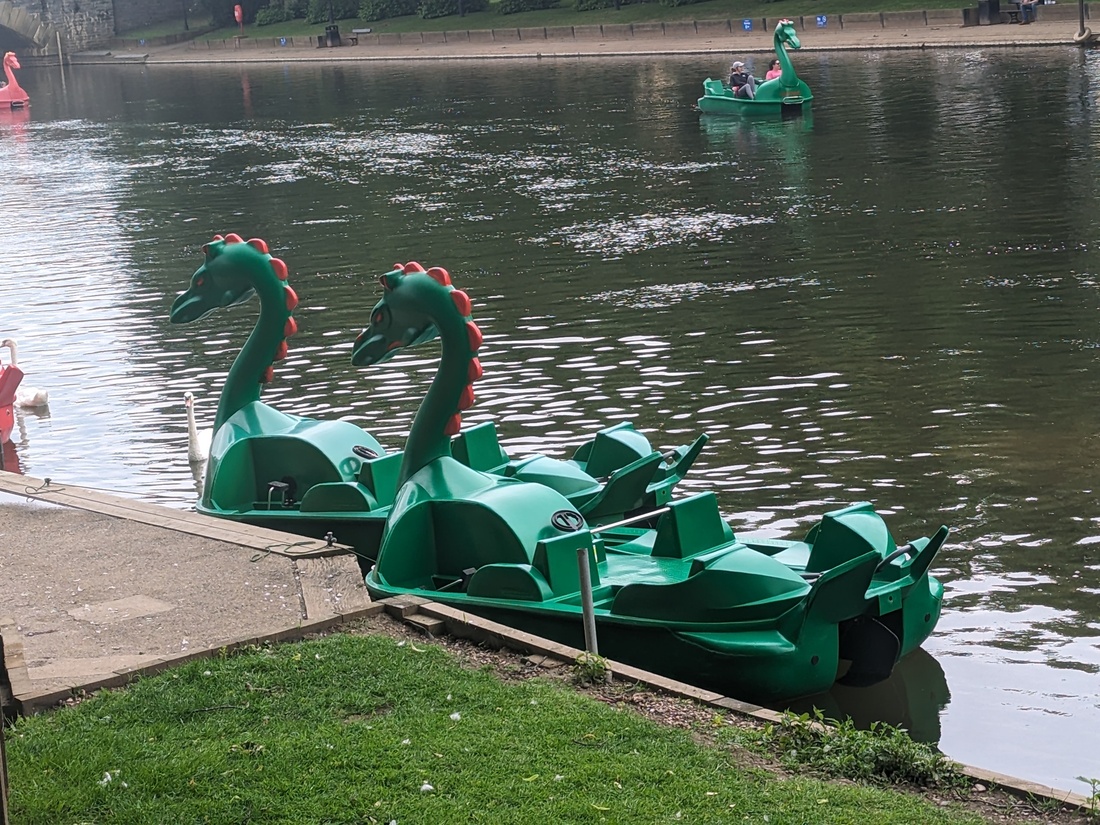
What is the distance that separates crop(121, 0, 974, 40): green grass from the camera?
2147 inches

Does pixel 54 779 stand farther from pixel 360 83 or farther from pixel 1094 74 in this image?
pixel 360 83

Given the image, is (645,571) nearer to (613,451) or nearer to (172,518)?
(613,451)

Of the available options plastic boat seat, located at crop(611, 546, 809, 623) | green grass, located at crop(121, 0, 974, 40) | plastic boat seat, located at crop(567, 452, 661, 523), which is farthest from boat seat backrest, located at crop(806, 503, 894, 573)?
green grass, located at crop(121, 0, 974, 40)

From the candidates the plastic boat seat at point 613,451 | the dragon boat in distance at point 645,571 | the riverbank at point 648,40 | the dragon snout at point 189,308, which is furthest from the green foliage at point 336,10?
the dragon boat in distance at point 645,571

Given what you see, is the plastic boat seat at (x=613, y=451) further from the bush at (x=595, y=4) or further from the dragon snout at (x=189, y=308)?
the bush at (x=595, y=4)

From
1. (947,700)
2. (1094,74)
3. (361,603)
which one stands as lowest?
(947,700)

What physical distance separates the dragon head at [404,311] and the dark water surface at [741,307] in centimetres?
318

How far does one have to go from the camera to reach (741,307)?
19.1 meters

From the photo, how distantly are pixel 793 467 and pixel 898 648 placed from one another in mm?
4321

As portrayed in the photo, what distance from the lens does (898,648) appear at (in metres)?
9.03

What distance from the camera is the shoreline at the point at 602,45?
46906mm

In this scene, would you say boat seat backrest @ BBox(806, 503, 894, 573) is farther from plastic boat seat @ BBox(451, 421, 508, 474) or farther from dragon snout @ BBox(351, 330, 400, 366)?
dragon snout @ BBox(351, 330, 400, 366)

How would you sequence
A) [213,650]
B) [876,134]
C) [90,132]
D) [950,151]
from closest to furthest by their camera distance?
[213,650], [950,151], [876,134], [90,132]

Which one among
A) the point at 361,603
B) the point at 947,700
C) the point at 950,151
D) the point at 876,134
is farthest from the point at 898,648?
the point at 876,134
